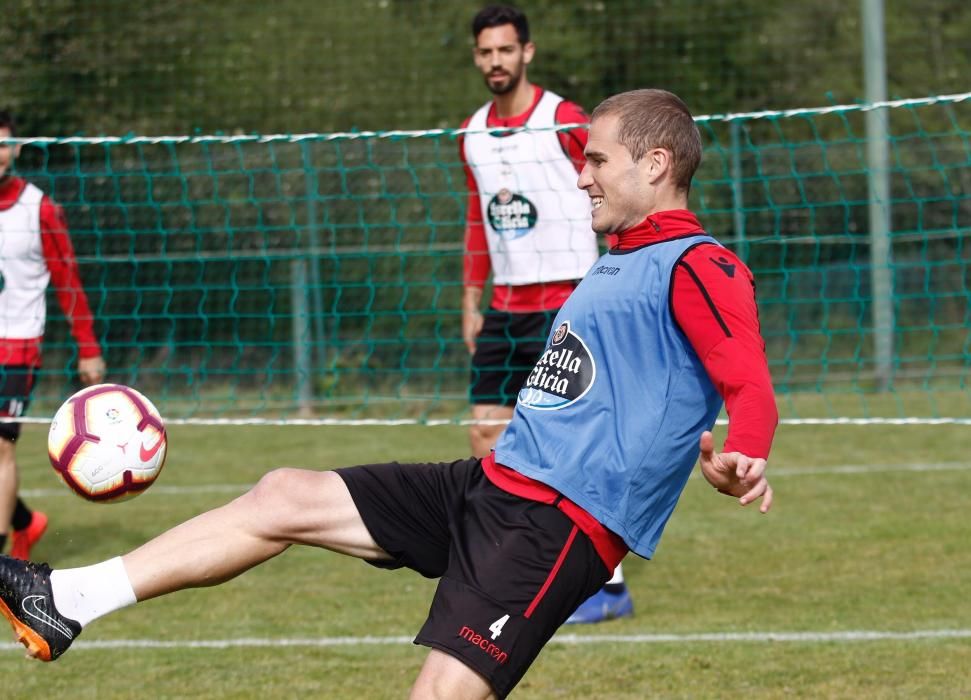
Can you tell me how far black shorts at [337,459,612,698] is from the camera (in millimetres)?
3172

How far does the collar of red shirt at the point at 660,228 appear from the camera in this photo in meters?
3.37

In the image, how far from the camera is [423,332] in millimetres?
15000

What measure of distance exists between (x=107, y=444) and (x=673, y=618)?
2680 millimetres

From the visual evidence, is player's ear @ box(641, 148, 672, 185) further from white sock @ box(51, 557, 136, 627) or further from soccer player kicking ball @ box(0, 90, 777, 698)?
white sock @ box(51, 557, 136, 627)

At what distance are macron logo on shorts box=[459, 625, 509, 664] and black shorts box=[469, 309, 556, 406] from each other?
2.93 meters

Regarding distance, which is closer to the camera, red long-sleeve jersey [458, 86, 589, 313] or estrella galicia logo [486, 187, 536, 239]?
red long-sleeve jersey [458, 86, 589, 313]

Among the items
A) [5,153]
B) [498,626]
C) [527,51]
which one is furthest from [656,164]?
[5,153]

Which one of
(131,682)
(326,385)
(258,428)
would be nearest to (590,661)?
(131,682)

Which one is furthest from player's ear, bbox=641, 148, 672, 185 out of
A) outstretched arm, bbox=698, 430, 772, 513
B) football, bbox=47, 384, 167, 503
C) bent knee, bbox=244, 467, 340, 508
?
football, bbox=47, 384, 167, 503

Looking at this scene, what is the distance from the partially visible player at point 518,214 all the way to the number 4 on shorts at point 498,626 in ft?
9.06

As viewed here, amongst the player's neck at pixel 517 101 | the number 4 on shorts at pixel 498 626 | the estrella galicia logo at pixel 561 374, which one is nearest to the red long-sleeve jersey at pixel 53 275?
the player's neck at pixel 517 101

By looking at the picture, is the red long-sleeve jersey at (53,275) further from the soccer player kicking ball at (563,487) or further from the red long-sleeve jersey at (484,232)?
the soccer player kicking ball at (563,487)

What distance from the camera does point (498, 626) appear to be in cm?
317

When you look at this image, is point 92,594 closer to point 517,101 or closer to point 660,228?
point 660,228
